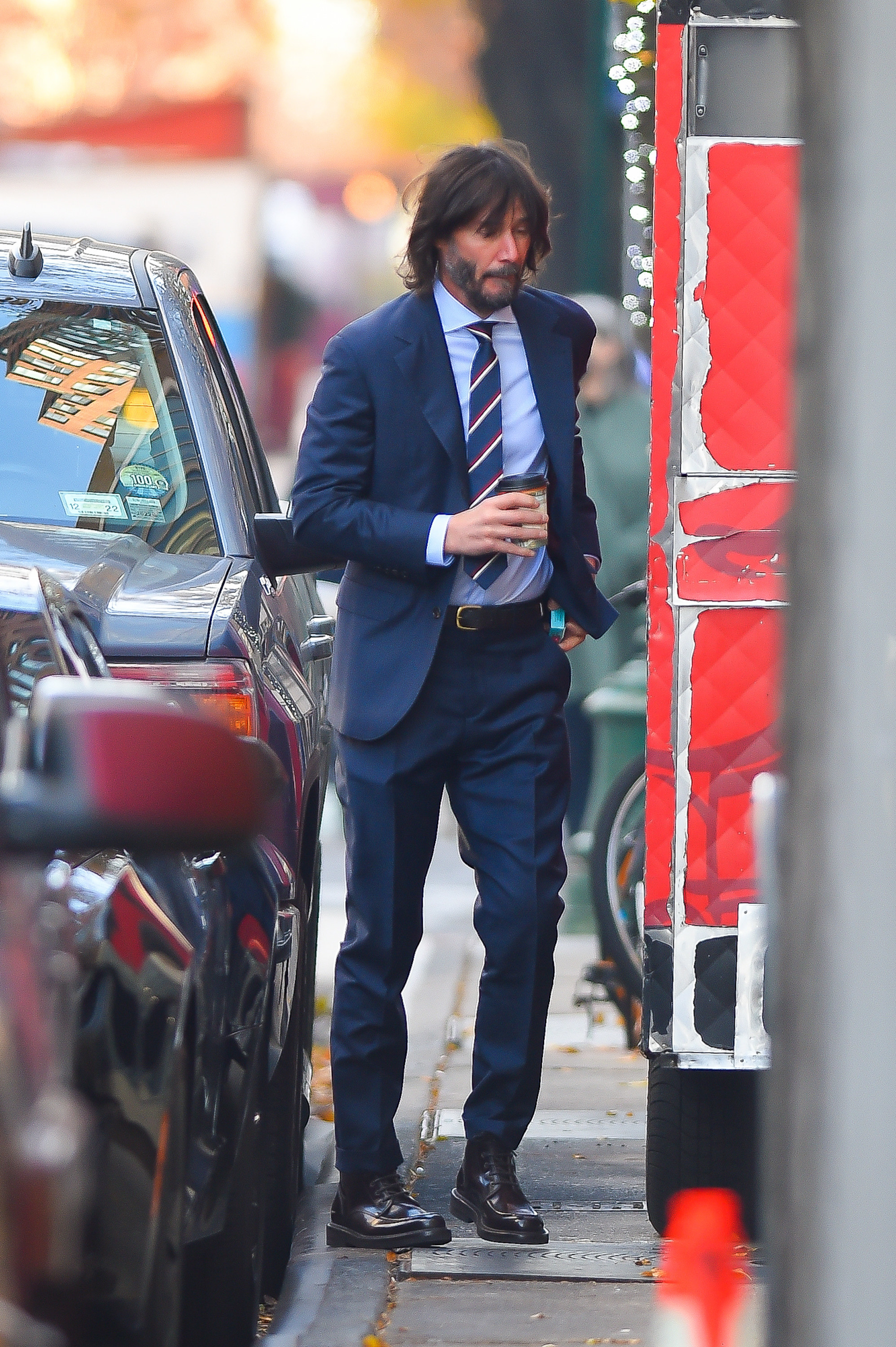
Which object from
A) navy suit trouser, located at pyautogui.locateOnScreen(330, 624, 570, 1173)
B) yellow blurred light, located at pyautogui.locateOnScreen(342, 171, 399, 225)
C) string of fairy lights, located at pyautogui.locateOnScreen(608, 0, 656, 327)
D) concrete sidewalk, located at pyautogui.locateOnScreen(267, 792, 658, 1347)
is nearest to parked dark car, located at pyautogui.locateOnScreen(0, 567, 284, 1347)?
concrete sidewalk, located at pyautogui.locateOnScreen(267, 792, 658, 1347)

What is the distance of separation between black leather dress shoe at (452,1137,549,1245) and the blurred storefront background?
6.53 feet

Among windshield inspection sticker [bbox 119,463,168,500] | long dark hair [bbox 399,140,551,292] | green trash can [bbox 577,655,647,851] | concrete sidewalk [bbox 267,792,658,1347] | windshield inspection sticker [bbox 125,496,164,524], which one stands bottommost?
concrete sidewalk [bbox 267,792,658,1347]

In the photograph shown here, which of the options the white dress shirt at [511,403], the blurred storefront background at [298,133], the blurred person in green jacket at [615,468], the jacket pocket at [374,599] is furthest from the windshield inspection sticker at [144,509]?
the blurred person in green jacket at [615,468]

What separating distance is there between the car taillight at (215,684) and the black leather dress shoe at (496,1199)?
4.40ft

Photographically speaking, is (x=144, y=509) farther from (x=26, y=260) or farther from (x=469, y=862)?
(x=469, y=862)

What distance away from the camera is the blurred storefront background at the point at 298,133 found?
1450 centimetres

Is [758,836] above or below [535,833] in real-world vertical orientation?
above

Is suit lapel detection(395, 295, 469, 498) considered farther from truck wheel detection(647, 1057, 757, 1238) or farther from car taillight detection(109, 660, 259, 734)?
truck wheel detection(647, 1057, 757, 1238)

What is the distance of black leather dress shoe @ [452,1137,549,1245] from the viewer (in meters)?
4.65

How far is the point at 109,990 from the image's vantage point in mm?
2740

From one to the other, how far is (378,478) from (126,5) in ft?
186

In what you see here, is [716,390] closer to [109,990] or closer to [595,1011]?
[109,990]

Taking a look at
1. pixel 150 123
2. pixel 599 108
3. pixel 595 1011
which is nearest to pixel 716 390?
pixel 595 1011

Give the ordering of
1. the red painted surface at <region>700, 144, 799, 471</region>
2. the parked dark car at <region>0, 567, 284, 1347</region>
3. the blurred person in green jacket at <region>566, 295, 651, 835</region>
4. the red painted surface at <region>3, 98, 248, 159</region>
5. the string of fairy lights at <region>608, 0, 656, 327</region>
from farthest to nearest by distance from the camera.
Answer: the red painted surface at <region>3, 98, 248, 159</region>
the blurred person in green jacket at <region>566, 295, 651, 835</region>
the string of fairy lights at <region>608, 0, 656, 327</region>
the red painted surface at <region>700, 144, 799, 471</region>
the parked dark car at <region>0, 567, 284, 1347</region>
